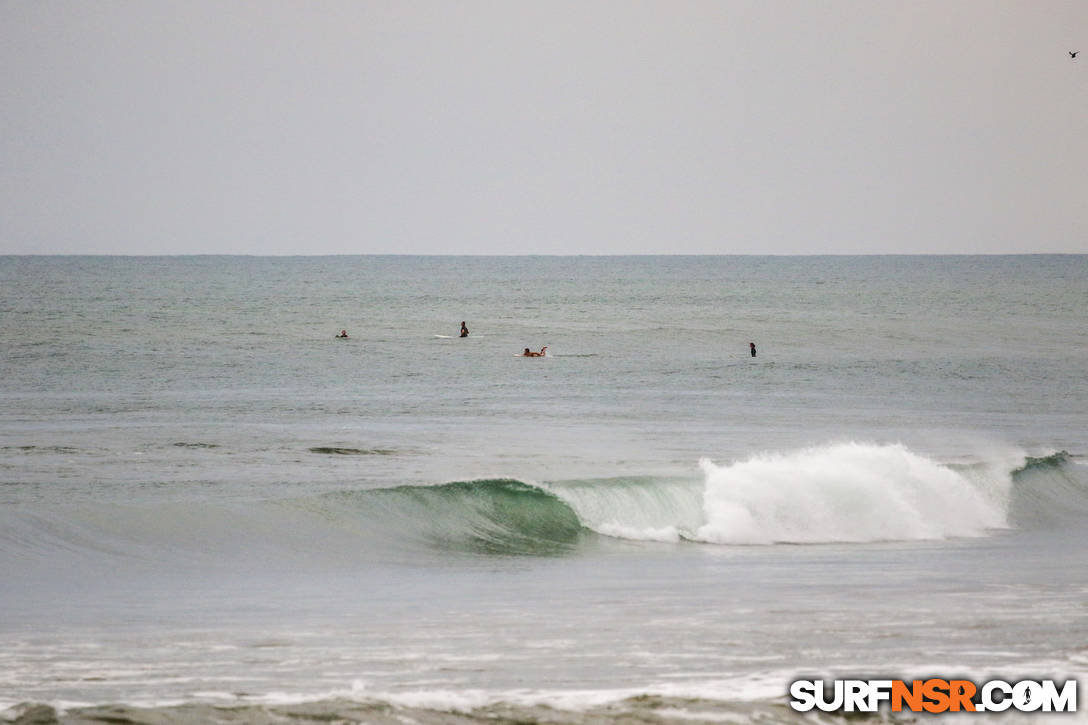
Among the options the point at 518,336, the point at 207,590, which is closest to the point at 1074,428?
the point at 207,590

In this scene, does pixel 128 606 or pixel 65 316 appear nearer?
pixel 128 606

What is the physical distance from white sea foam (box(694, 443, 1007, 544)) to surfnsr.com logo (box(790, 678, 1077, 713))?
7999 mm

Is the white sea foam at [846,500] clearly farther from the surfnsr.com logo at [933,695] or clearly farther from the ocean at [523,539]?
the surfnsr.com logo at [933,695]

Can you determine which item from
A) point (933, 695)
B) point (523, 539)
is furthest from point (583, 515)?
point (933, 695)

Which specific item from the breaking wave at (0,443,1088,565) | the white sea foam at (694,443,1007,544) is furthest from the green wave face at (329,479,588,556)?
the white sea foam at (694,443,1007,544)

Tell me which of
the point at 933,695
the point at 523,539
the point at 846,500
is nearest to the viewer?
the point at 933,695

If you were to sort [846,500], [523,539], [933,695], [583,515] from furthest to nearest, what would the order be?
[583,515] < [846,500] < [523,539] < [933,695]

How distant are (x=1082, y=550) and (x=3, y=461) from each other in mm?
18393

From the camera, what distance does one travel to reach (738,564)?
15.3 metres

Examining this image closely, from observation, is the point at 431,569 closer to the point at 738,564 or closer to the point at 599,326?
the point at 738,564

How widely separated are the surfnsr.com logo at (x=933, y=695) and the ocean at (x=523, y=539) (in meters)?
0.23

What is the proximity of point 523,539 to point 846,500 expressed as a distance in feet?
16.3

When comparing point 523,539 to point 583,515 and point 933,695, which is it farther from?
point 933,695

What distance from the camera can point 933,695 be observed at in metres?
8.95
